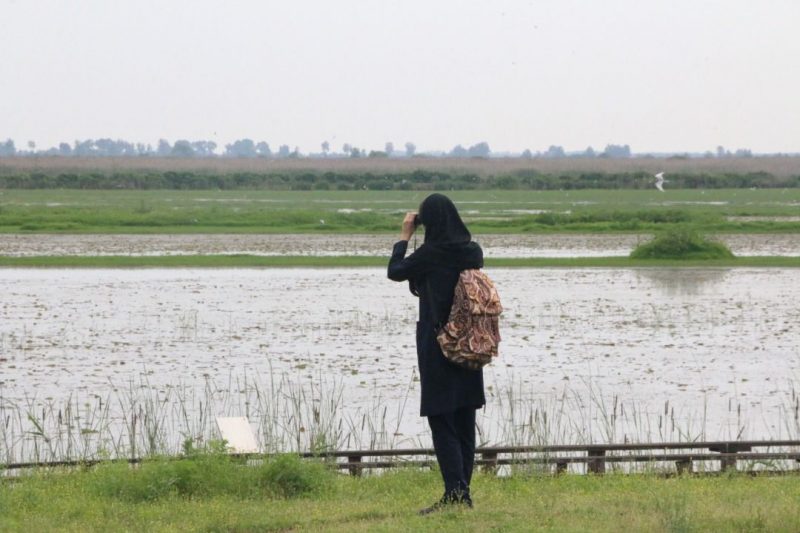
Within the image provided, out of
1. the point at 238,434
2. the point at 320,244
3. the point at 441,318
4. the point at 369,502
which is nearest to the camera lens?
the point at 441,318

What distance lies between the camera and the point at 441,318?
285 inches

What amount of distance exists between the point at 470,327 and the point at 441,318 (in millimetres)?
197

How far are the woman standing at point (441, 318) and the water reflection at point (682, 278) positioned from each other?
1887cm

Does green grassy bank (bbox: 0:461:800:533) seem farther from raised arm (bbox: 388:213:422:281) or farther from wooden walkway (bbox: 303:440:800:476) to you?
raised arm (bbox: 388:213:422:281)

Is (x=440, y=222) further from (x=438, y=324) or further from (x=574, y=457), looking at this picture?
(x=574, y=457)

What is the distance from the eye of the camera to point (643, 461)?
9516mm

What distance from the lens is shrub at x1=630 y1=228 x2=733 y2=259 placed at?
1294 inches

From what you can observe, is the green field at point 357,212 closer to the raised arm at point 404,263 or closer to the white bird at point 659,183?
the white bird at point 659,183

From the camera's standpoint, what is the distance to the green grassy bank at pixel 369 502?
7.01 metres

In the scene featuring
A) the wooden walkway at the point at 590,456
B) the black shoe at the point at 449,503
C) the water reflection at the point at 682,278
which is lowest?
the water reflection at the point at 682,278

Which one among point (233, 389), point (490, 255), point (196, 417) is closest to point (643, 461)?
point (196, 417)

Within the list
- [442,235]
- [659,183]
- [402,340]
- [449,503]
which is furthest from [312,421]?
[659,183]

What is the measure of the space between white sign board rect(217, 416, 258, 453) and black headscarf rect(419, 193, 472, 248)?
117 inches

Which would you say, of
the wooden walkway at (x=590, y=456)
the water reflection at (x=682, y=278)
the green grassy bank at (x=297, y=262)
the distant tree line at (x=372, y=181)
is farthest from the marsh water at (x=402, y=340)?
the distant tree line at (x=372, y=181)
